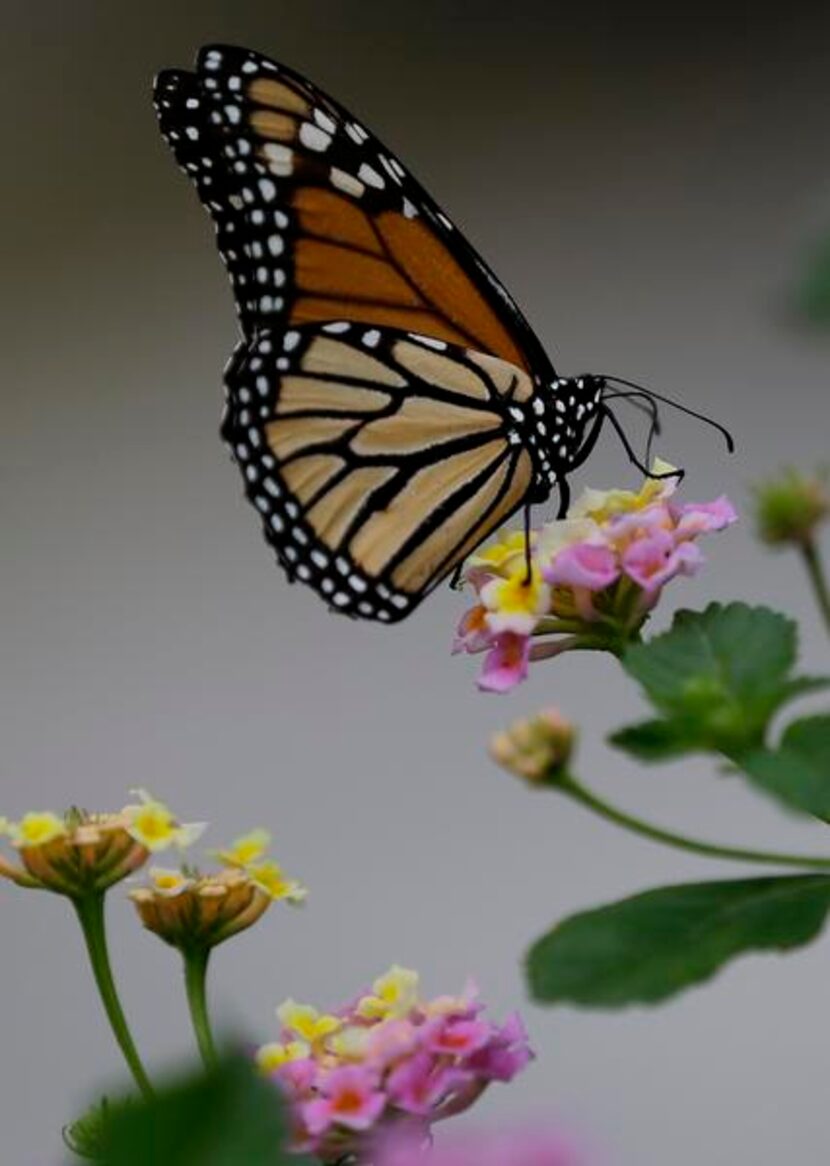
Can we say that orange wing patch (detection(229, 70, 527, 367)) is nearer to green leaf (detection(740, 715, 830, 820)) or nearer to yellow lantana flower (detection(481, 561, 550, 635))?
yellow lantana flower (detection(481, 561, 550, 635))

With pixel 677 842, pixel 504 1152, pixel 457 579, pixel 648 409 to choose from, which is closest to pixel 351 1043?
pixel 677 842

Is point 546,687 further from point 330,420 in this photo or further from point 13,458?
point 330,420

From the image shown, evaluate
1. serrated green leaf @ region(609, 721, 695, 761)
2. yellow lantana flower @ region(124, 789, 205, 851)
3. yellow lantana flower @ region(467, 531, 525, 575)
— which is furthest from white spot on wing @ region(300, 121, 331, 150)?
serrated green leaf @ region(609, 721, 695, 761)

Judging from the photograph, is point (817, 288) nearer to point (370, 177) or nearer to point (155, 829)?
point (155, 829)

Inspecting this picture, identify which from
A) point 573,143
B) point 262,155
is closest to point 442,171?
point 573,143

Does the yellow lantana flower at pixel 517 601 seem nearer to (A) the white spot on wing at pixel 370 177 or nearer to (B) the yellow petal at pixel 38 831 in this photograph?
(B) the yellow petal at pixel 38 831

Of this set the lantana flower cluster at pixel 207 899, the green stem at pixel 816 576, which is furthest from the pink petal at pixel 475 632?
the green stem at pixel 816 576

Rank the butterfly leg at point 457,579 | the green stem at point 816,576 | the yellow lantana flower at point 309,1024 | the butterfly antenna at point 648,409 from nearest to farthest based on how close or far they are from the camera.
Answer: the green stem at point 816,576 < the yellow lantana flower at point 309,1024 < the butterfly leg at point 457,579 < the butterfly antenna at point 648,409
